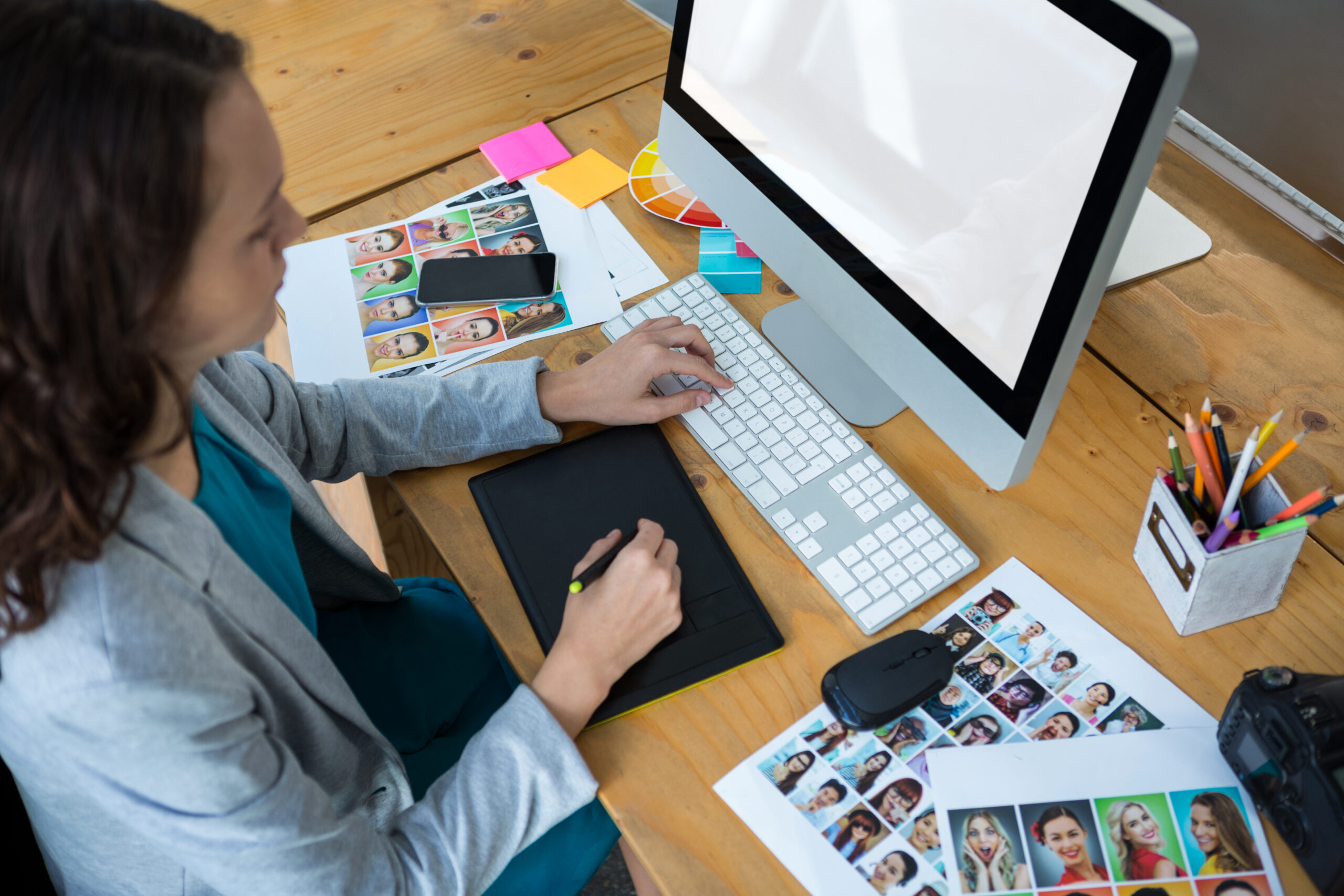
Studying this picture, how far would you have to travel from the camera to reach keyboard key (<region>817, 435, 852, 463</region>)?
83 cm

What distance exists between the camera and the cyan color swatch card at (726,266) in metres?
0.99

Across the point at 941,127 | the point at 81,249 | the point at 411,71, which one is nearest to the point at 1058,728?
the point at 941,127

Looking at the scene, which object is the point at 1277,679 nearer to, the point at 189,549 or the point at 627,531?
the point at 627,531

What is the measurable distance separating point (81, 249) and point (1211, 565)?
0.74 meters

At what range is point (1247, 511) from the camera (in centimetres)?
70

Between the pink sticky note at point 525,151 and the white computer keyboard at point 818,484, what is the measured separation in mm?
305

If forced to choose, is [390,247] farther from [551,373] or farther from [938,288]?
[938,288]

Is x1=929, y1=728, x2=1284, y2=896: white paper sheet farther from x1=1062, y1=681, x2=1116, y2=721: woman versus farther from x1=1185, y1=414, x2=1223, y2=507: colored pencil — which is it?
x1=1185, y1=414, x2=1223, y2=507: colored pencil

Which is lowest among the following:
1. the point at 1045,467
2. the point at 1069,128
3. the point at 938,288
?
the point at 1045,467

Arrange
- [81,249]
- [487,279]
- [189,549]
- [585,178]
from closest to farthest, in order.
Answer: [81,249] → [189,549] → [487,279] → [585,178]

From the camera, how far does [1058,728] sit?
2.20ft

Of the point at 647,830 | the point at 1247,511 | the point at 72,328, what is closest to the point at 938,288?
the point at 1247,511

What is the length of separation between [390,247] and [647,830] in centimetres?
72

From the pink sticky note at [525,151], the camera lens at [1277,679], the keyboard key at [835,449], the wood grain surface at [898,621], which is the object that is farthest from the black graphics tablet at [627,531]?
the pink sticky note at [525,151]
